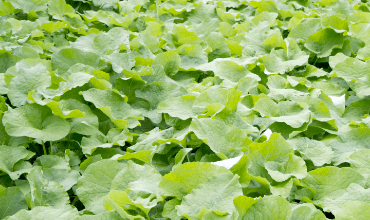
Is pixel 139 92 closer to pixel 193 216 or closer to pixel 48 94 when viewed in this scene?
pixel 48 94

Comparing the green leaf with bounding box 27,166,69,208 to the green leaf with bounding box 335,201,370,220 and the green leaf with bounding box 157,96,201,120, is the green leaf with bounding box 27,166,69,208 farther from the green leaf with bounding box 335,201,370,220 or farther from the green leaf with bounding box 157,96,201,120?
the green leaf with bounding box 335,201,370,220

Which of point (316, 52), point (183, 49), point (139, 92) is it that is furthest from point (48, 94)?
point (316, 52)

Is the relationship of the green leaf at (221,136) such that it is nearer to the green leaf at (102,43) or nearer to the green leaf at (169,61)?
the green leaf at (169,61)

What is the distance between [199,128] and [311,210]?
18.6 inches

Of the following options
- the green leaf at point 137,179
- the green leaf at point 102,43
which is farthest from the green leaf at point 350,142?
the green leaf at point 102,43

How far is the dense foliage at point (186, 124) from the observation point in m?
1.02

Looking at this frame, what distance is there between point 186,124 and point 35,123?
23.3 inches

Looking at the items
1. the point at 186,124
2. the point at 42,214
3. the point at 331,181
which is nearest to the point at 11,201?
the point at 42,214

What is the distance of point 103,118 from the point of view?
1.57 meters

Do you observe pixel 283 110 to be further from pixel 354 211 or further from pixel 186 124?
pixel 354 211

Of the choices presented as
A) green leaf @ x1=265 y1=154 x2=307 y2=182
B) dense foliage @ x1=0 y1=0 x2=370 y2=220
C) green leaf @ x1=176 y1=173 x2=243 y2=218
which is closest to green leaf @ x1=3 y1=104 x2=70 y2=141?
dense foliage @ x1=0 y1=0 x2=370 y2=220

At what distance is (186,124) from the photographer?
146 centimetres

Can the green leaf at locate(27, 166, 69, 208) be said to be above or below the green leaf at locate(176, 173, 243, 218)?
below

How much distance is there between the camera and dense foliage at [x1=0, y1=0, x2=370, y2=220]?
102 centimetres
